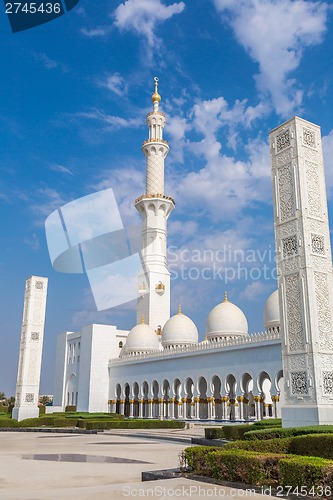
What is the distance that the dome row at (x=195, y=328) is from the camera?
28.9 m

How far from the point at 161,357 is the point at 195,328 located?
12.9ft

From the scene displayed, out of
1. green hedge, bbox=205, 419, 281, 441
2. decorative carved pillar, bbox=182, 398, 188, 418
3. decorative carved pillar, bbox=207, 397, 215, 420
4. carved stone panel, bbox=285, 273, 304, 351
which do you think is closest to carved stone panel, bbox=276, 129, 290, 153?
carved stone panel, bbox=285, 273, 304, 351

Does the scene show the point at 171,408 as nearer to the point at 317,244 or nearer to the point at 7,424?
the point at 7,424

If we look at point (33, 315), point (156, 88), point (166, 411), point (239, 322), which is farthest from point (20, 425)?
point (156, 88)

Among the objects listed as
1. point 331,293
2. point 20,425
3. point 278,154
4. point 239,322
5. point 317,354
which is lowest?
point 20,425

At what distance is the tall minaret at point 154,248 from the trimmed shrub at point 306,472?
32.9 meters

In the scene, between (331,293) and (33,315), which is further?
(33,315)

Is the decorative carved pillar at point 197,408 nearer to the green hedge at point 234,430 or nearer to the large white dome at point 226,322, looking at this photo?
the large white dome at point 226,322

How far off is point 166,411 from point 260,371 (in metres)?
9.96

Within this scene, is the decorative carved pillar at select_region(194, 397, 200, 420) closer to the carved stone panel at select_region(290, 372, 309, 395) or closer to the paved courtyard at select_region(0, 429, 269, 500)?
the carved stone panel at select_region(290, 372, 309, 395)

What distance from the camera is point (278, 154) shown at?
14812 mm

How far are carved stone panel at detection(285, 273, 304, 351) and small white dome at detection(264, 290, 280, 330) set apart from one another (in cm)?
1492

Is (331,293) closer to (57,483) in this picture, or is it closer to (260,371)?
(57,483)

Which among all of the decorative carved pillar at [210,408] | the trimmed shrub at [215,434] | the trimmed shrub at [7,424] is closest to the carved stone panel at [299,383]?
the trimmed shrub at [215,434]
